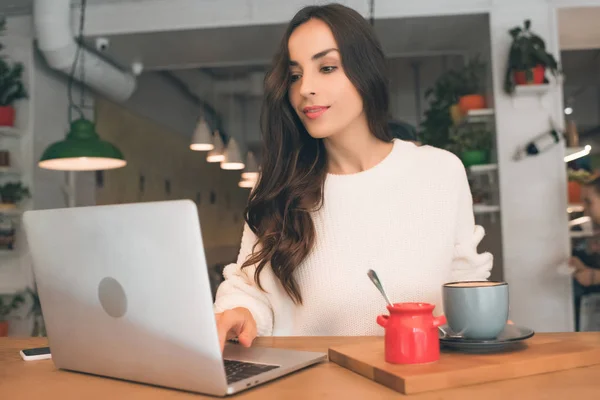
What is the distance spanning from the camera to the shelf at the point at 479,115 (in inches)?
178

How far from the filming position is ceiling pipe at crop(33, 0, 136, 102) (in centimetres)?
445

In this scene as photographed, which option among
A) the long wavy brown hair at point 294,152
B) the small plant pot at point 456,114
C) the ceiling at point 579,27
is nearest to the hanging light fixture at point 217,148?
the small plant pot at point 456,114

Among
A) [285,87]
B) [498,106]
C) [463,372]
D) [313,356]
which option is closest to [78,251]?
[313,356]

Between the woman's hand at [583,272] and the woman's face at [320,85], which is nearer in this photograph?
the woman's face at [320,85]

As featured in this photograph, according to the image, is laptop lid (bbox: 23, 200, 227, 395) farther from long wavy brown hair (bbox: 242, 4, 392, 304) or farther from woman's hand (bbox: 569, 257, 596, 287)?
woman's hand (bbox: 569, 257, 596, 287)

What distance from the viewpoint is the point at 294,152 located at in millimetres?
1723

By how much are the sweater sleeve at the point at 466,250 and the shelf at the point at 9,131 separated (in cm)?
401

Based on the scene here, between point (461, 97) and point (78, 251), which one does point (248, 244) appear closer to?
point (78, 251)

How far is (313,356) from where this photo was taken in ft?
3.53

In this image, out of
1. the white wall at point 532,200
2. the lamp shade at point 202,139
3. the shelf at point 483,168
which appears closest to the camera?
the white wall at point 532,200

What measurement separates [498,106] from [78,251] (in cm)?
395

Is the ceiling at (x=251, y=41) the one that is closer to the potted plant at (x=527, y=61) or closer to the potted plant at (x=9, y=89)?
the potted plant at (x=527, y=61)

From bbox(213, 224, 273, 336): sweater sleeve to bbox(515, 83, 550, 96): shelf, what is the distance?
3179mm

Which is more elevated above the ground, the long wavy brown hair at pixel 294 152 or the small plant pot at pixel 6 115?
the small plant pot at pixel 6 115
